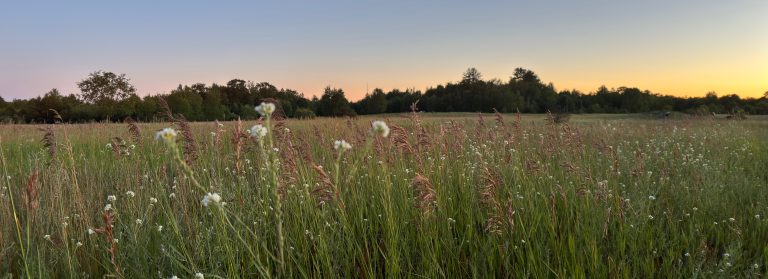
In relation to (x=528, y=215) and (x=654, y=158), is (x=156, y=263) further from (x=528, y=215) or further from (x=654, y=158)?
(x=654, y=158)

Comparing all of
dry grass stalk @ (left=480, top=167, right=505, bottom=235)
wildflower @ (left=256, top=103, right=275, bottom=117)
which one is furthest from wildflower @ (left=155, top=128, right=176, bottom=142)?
dry grass stalk @ (left=480, top=167, right=505, bottom=235)

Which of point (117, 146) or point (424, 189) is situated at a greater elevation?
point (117, 146)

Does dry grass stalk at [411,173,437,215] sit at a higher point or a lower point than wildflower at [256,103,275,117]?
lower

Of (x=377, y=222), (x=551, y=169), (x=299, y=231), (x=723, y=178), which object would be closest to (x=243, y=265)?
(x=299, y=231)

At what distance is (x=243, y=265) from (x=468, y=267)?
1.55m

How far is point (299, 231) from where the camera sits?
3158 millimetres

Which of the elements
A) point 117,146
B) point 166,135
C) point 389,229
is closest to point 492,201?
point 389,229

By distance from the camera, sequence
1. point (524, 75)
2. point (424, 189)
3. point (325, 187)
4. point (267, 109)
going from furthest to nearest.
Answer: point (524, 75), point (424, 189), point (325, 187), point (267, 109)

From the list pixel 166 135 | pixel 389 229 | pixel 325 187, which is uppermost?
pixel 166 135

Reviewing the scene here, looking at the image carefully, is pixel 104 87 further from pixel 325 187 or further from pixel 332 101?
pixel 325 187

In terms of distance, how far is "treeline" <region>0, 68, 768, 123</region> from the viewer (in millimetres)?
50594

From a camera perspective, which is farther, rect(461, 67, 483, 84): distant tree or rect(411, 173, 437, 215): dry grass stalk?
rect(461, 67, 483, 84): distant tree

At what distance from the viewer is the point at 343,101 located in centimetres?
6425

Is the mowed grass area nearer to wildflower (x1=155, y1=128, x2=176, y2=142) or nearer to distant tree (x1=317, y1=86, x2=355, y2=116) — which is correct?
wildflower (x1=155, y1=128, x2=176, y2=142)
